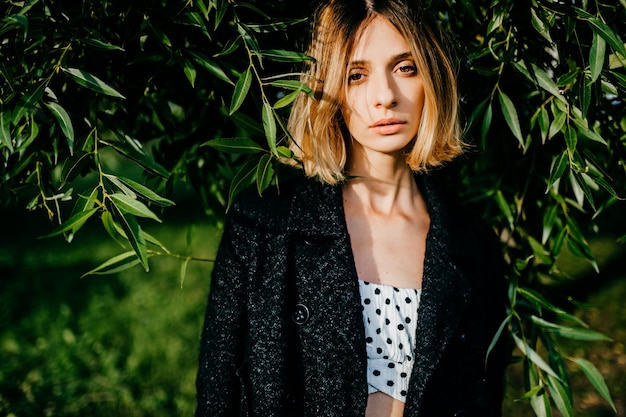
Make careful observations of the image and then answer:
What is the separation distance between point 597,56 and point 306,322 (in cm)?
122

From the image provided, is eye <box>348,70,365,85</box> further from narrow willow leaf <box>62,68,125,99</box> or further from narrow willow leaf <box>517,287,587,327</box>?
narrow willow leaf <box>517,287,587,327</box>

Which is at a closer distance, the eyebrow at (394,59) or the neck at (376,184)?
the eyebrow at (394,59)

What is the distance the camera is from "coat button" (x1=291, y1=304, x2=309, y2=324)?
6.21ft

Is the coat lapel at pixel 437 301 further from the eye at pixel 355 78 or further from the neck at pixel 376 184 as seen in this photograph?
the eye at pixel 355 78

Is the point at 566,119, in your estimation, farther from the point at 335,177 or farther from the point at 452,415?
the point at 452,415

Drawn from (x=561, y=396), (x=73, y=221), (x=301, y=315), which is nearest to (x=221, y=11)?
(x=73, y=221)

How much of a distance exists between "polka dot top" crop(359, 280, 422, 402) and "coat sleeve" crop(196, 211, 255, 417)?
0.43 metres

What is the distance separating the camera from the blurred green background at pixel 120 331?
3.97 meters

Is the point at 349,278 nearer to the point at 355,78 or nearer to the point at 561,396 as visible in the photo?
the point at 355,78

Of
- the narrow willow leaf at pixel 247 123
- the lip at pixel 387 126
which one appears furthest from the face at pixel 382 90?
the narrow willow leaf at pixel 247 123

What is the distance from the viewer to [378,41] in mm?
1856

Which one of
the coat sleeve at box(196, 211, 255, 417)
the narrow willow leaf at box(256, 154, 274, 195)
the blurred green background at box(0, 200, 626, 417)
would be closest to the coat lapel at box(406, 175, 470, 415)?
the coat sleeve at box(196, 211, 255, 417)

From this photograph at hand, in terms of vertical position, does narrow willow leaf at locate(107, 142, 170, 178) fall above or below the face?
below

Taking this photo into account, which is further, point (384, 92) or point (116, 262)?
point (116, 262)
